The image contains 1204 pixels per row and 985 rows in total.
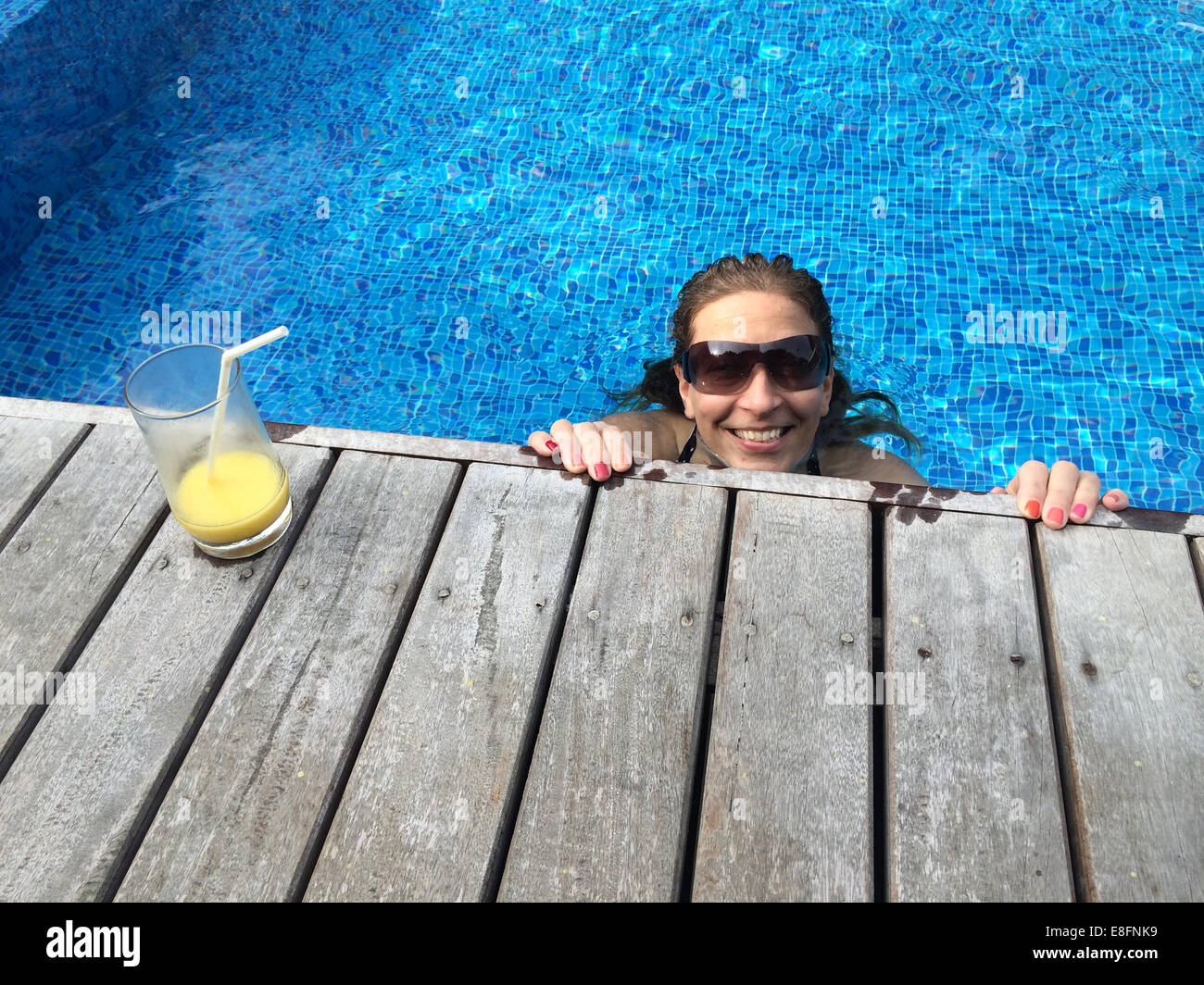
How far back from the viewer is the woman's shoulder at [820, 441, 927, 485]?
296 cm

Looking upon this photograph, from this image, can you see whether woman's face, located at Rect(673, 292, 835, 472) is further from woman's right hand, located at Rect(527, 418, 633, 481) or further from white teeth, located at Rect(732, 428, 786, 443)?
woman's right hand, located at Rect(527, 418, 633, 481)

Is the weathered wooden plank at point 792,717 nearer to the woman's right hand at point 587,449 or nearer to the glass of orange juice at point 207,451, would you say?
the woman's right hand at point 587,449

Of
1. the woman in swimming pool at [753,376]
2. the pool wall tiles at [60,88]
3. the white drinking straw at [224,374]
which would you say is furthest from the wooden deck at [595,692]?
the pool wall tiles at [60,88]

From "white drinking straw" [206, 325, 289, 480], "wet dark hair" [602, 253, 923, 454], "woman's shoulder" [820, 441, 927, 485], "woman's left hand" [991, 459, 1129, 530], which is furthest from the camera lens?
"woman's shoulder" [820, 441, 927, 485]

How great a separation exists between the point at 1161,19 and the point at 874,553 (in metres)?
5.36

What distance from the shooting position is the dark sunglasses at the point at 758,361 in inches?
94.1

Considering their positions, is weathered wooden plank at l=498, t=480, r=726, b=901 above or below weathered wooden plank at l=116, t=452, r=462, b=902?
below

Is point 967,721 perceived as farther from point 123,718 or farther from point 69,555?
point 69,555

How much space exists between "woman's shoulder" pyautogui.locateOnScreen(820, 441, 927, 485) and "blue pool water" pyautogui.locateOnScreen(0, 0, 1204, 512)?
2.54ft

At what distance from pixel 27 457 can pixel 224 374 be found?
815mm

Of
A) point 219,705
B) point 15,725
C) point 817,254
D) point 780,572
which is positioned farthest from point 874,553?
point 817,254

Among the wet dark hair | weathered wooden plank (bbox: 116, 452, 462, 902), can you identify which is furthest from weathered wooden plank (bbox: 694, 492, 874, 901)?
the wet dark hair

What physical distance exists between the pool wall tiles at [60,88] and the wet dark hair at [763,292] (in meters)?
3.32
